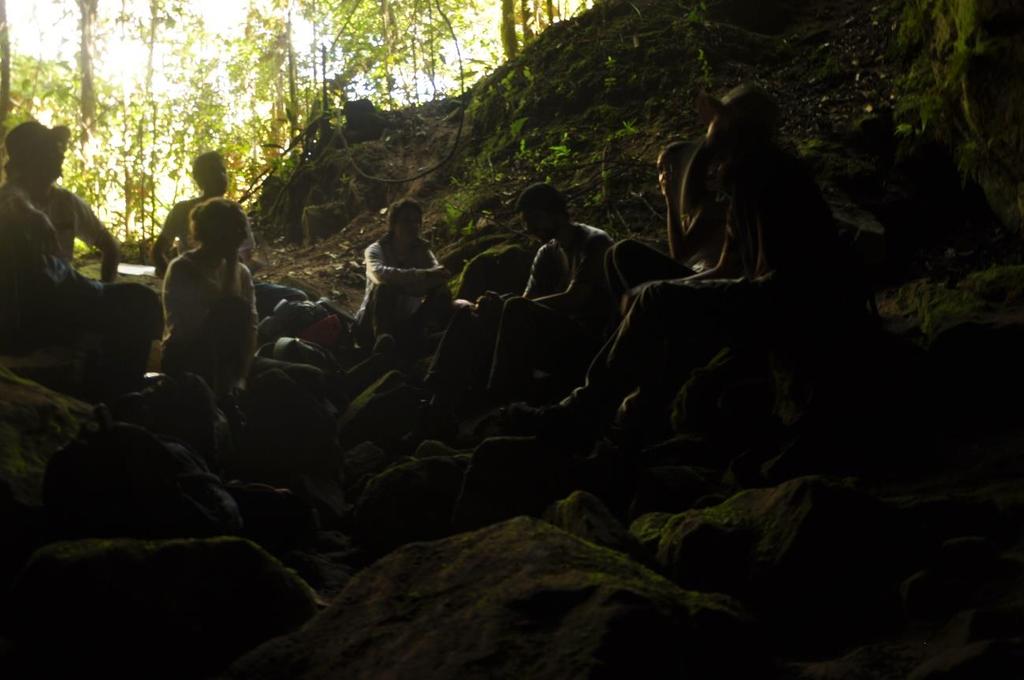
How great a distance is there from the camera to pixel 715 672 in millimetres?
3090

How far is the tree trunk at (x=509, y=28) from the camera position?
52.9 feet

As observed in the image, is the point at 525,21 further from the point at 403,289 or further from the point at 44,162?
the point at 44,162

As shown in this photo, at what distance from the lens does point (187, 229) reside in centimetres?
898

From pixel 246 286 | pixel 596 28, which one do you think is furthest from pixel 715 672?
pixel 596 28

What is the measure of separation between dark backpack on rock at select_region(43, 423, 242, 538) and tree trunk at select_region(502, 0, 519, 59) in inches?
503

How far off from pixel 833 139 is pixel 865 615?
6.79 metres

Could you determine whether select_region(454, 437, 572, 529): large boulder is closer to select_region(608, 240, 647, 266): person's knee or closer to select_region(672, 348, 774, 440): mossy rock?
select_region(672, 348, 774, 440): mossy rock

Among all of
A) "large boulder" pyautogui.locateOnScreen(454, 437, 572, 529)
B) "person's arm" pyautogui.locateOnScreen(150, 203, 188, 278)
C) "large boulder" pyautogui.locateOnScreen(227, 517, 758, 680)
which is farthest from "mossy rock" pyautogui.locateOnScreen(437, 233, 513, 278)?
"large boulder" pyautogui.locateOnScreen(227, 517, 758, 680)

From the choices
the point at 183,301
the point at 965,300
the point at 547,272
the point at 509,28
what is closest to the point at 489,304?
the point at 547,272

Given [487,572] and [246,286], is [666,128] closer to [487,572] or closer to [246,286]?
[246,286]

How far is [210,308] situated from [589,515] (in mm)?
3222

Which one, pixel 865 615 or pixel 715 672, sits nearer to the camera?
pixel 715 672

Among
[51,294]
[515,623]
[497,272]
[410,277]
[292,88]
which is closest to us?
[515,623]

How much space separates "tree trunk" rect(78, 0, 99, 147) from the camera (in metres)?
15.0
